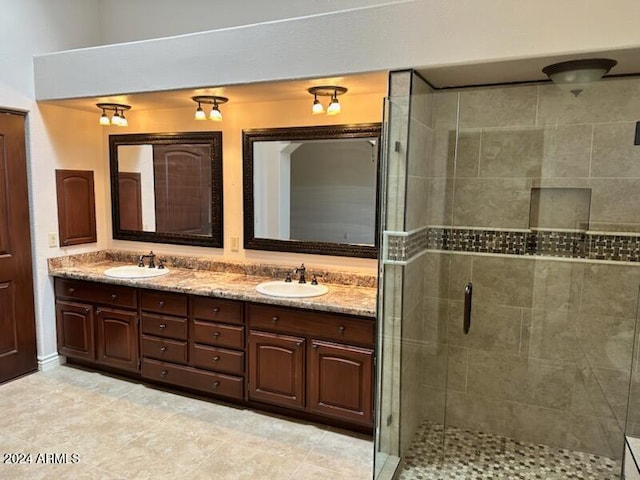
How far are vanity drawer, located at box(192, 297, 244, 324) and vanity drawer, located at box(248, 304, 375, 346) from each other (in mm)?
104

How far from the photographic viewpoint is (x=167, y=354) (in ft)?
11.0

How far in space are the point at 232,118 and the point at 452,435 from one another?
9.06 ft

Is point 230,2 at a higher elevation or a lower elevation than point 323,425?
higher

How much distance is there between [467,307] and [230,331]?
1.58 meters

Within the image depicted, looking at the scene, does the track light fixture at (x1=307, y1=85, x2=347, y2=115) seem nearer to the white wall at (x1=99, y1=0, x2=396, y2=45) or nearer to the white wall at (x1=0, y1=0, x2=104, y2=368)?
the white wall at (x1=99, y1=0, x2=396, y2=45)

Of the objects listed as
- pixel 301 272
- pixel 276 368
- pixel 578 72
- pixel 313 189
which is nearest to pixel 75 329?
pixel 276 368

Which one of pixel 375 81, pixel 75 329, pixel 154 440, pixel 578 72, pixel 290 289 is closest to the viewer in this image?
pixel 578 72

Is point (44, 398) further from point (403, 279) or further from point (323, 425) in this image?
point (403, 279)

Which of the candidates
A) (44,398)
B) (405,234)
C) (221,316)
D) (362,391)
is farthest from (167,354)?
(405,234)

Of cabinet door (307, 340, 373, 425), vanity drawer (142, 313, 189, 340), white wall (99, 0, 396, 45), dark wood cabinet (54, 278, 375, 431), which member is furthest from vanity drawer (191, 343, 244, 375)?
white wall (99, 0, 396, 45)

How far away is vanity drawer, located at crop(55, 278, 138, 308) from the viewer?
11.4 feet

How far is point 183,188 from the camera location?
3.79m

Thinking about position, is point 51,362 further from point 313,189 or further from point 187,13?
point 187,13

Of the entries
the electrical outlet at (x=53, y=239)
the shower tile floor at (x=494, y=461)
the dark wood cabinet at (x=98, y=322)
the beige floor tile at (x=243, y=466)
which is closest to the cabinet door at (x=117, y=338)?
the dark wood cabinet at (x=98, y=322)
